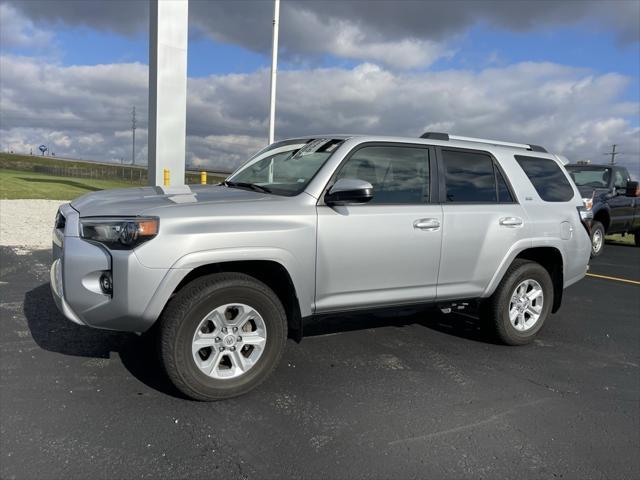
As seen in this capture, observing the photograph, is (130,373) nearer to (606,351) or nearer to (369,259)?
(369,259)

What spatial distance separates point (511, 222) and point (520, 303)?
836mm

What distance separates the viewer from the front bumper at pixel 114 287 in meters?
2.89

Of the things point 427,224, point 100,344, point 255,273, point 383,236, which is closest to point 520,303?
point 427,224

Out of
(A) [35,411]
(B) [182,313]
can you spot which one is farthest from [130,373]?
(B) [182,313]

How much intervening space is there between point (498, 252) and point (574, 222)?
117 cm

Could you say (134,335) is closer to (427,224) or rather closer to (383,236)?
(383,236)

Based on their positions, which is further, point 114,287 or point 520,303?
point 520,303

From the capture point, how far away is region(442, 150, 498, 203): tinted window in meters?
4.21

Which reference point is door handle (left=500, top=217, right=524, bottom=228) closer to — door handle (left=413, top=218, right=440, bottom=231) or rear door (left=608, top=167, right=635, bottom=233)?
door handle (left=413, top=218, right=440, bottom=231)

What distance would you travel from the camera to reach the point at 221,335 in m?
3.23

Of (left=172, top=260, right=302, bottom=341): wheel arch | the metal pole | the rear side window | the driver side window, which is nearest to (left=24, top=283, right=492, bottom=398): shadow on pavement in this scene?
(left=172, top=260, right=302, bottom=341): wheel arch

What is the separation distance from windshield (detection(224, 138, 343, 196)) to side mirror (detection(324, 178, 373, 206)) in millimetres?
257

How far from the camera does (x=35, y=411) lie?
9.87 feet

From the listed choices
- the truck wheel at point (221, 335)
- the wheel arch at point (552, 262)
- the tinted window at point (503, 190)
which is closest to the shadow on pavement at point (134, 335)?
the truck wheel at point (221, 335)
